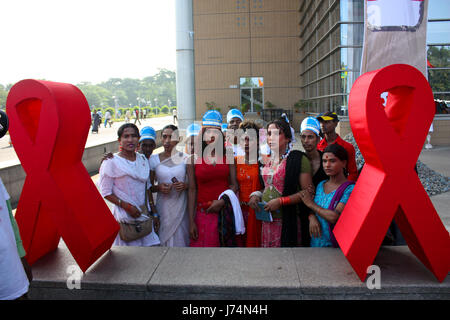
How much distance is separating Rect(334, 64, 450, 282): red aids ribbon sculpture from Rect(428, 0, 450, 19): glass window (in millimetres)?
12741

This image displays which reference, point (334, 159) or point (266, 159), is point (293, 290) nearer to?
point (334, 159)

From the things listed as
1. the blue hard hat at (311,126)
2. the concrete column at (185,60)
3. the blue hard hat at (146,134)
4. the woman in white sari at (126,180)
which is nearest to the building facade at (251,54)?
the concrete column at (185,60)

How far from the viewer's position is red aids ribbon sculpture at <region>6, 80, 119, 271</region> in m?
2.63

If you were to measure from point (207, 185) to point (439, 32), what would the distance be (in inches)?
508

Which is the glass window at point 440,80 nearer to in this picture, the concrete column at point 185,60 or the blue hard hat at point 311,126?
the concrete column at point 185,60

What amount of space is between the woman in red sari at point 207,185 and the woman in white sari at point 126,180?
497mm

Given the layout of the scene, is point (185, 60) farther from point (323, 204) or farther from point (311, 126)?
point (323, 204)

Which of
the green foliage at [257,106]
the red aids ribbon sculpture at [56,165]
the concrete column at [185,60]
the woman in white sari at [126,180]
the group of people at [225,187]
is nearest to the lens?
the red aids ribbon sculpture at [56,165]

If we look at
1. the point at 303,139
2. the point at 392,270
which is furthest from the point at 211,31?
the point at 392,270

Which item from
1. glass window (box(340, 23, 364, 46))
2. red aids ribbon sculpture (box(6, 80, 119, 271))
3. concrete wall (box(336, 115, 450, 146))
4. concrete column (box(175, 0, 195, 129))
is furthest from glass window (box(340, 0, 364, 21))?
red aids ribbon sculpture (box(6, 80, 119, 271))

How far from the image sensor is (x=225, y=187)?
3826mm

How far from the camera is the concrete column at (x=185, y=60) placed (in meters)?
8.89

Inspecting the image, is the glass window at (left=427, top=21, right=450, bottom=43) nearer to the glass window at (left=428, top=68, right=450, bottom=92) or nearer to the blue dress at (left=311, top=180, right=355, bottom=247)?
the glass window at (left=428, top=68, right=450, bottom=92)

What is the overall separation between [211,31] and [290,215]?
836 inches
